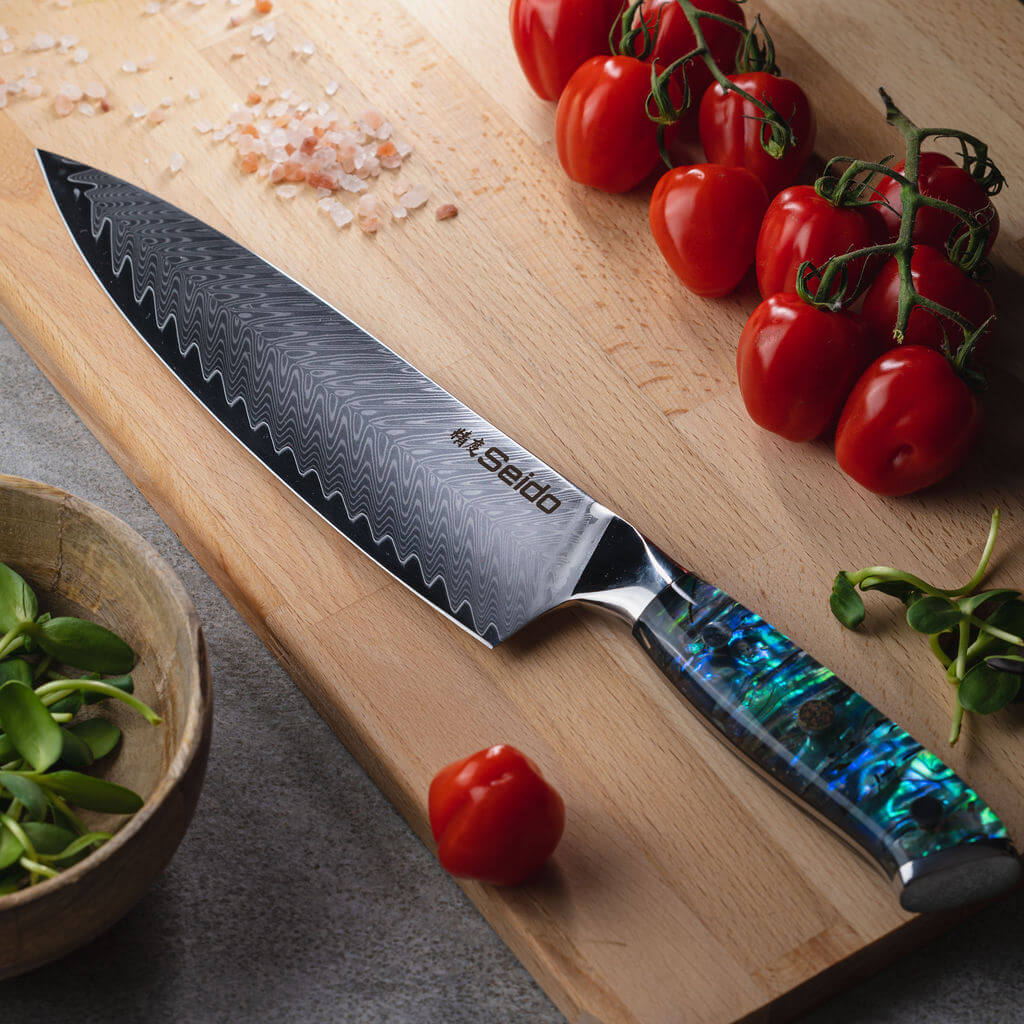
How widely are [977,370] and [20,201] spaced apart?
954 mm

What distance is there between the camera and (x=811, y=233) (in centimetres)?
105

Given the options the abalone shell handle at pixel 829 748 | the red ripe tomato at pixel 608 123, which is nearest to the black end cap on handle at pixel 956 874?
the abalone shell handle at pixel 829 748

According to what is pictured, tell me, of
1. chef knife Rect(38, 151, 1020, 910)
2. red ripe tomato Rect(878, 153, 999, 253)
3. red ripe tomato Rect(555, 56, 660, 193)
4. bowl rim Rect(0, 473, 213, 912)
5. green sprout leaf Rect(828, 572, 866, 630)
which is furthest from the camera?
red ripe tomato Rect(555, 56, 660, 193)

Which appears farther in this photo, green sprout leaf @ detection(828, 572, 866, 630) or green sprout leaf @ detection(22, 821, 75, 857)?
green sprout leaf @ detection(828, 572, 866, 630)

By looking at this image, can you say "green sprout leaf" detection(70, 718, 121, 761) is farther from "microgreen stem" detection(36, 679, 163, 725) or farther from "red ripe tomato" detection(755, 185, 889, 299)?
"red ripe tomato" detection(755, 185, 889, 299)

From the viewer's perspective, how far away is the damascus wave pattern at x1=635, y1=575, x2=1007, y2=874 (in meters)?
0.80

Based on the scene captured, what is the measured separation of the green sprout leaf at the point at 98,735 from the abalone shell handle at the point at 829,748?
15.9 inches

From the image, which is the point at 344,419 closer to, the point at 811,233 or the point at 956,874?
the point at 811,233

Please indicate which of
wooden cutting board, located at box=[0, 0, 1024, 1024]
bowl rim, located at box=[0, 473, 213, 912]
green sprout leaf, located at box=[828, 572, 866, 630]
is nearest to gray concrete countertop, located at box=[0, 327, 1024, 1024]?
wooden cutting board, located at box=[0, 0, 1024, 1024]

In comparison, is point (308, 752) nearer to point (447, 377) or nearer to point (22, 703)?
point (22, 703)

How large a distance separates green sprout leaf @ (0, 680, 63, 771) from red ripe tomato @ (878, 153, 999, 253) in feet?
2.66

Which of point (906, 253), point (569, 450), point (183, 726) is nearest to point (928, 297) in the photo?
point (906, 253)

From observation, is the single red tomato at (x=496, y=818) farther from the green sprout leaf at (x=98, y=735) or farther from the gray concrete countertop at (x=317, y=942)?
the green sprout leaf at (x=98, y=735)

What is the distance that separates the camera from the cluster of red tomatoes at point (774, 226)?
1.00m
